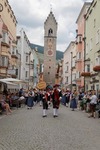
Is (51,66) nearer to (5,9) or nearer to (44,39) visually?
(44,39)

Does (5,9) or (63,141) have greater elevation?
(5,9)

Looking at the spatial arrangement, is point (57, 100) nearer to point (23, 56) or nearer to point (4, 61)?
point (4, 61)

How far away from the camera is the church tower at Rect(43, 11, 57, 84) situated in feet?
376

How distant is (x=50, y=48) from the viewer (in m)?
114

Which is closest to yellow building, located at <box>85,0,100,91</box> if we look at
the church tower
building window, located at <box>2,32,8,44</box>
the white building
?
building window, located at <box>2,32,8,44</box>

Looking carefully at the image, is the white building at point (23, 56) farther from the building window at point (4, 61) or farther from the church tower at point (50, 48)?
the church tower at point (50, 48)

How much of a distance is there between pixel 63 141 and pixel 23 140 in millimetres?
1339

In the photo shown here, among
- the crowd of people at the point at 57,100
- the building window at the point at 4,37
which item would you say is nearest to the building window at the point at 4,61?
the building window at the point at 4,37

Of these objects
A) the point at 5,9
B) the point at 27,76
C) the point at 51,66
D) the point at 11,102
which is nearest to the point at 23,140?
the point at 11,102

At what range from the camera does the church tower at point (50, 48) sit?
4513 inches

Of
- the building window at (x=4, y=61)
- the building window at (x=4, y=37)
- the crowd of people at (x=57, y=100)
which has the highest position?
the building window at (x=4, y=37)

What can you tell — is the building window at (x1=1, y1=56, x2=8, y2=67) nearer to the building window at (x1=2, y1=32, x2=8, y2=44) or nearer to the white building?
the building window at (x1=2, y1=32, x2=8, y2=44)

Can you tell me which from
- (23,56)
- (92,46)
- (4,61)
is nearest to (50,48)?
(23,56)

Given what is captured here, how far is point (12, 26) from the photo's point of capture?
59.0 m
